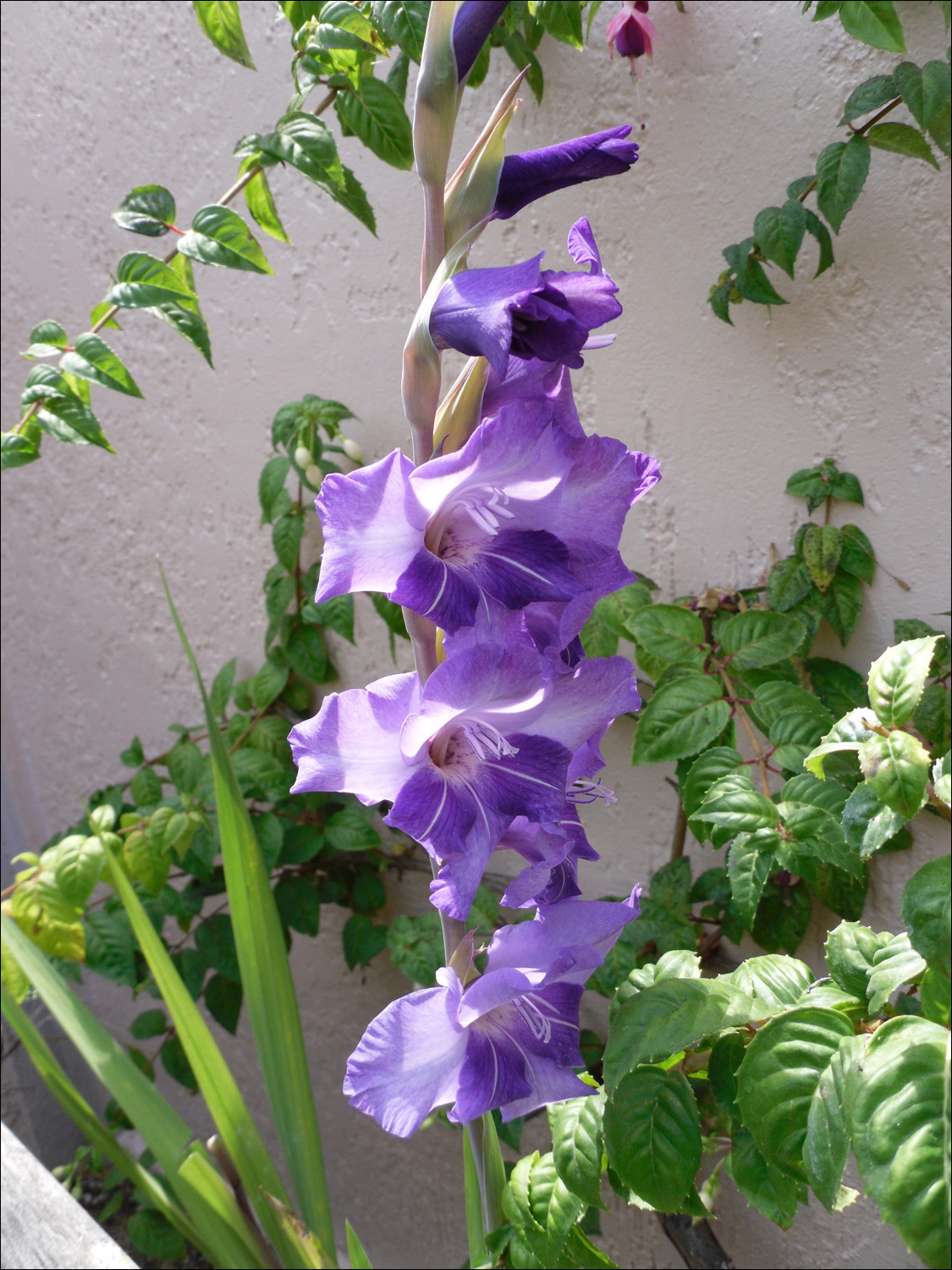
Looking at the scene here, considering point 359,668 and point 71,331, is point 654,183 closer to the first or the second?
point 359,668

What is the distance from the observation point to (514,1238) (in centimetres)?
Result: 60

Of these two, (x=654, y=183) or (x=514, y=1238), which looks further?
(x=654, y=183)

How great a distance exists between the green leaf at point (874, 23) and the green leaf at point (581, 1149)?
37.0 inches

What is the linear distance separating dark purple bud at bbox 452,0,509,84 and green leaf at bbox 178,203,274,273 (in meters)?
0.63

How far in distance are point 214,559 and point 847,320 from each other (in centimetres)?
123

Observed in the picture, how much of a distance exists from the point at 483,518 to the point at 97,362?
79cm

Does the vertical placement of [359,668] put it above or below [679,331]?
below

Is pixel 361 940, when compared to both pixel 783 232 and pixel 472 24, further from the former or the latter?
pixel 472 24

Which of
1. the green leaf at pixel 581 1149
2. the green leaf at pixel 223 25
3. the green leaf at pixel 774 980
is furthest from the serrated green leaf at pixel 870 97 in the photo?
the green leaf at pixel 581 1149

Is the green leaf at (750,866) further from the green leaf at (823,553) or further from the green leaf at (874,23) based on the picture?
the green leaf at (874,23)

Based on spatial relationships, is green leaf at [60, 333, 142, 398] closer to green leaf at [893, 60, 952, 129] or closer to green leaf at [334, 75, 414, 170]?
green leaf at [334, 75, 414, 170]

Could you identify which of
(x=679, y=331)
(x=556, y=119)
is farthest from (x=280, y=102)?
(x=679, y=331)

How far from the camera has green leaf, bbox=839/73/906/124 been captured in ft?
3.12

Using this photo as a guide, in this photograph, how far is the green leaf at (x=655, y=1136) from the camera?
474 millimetres
